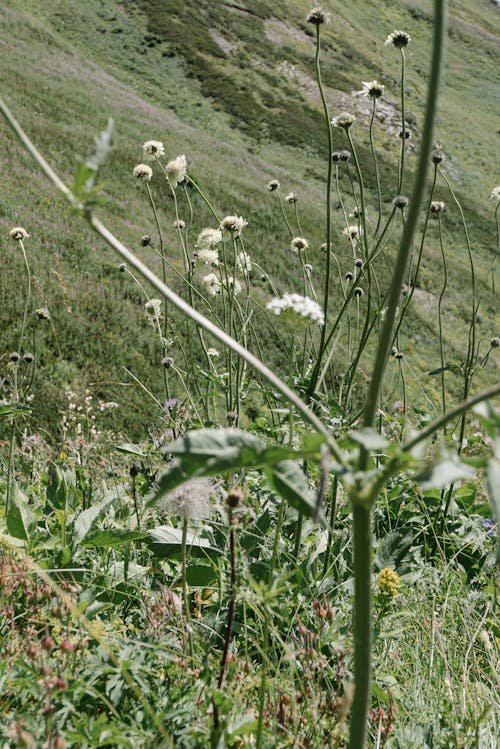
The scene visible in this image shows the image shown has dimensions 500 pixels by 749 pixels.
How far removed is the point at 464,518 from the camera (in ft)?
9.44

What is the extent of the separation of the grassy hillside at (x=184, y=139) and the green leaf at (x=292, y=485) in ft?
8.64

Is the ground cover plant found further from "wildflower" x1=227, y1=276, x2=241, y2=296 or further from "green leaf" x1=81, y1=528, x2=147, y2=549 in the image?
"wildflower" x1=227, y1=276, x2=241, y2=296

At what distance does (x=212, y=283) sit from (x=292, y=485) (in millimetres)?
2951

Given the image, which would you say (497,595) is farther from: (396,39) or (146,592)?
(396,39)

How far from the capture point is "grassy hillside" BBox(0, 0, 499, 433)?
9.00m

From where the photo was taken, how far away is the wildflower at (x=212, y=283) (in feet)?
11.6

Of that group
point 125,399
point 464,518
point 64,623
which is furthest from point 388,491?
point 125,399

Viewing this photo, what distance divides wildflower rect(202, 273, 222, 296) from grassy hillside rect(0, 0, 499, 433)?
69cm

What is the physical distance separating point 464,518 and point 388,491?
0.37 m

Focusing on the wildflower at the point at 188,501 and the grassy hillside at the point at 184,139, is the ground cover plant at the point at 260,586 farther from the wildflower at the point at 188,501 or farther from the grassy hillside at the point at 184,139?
the grassy hillside at the point at 184,139

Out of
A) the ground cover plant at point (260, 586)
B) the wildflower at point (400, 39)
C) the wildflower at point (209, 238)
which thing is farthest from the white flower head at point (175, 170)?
the wildflower at point (400, 39)

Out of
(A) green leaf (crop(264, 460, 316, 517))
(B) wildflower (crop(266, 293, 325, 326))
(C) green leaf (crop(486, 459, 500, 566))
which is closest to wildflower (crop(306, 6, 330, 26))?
(B) wildflower (crop(266, 293, 325, 326))

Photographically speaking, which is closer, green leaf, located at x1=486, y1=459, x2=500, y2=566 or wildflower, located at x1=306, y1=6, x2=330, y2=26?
green leaf, located at x1=486, y1=459, x2=500, y2=566

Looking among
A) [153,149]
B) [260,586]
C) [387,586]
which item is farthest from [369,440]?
[153,149]
